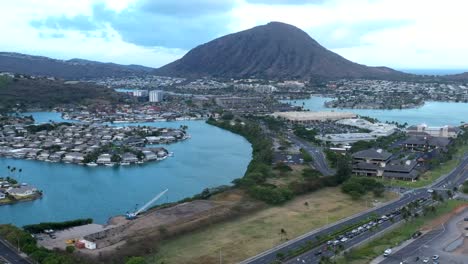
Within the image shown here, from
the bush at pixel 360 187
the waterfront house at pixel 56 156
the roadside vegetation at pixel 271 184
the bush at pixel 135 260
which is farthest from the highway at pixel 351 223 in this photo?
the waterfront house at pixel 56 156

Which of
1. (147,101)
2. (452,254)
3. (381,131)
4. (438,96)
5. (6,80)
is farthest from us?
(438,96)

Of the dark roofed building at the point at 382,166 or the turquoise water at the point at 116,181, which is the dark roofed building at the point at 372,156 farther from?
the turquoise water at the point at 116,181

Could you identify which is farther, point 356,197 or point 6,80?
point 6,80

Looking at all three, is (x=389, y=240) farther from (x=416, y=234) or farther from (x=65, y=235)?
(x=65, y=235)

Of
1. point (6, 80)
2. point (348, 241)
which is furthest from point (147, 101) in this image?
point (348, 241)

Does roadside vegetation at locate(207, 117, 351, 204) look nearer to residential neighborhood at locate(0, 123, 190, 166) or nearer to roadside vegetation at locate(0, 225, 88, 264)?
residential neighborhood at locate(0, 123, 190, 166)

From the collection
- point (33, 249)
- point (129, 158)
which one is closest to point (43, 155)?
point (129, 158)

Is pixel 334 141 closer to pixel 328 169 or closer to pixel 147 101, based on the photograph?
pixel 328 169
